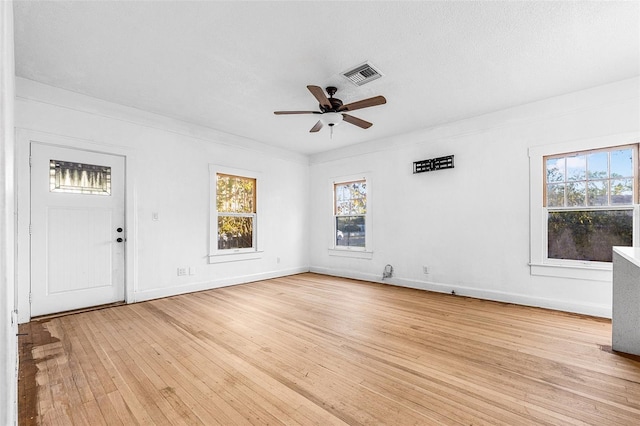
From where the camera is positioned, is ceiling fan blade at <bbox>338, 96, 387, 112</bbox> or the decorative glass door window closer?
ceiling fan blade at <bbox>338, 96, 387, 112</bbox>

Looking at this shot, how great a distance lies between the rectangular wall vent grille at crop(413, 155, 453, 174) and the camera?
4.91 meters

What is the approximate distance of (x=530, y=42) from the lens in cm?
280

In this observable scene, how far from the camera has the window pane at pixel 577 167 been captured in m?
3.88

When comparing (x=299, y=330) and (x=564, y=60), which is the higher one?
(x=564, y=60)

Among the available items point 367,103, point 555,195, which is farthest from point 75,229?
point 555,195

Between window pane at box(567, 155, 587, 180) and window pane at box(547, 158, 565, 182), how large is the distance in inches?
2.9

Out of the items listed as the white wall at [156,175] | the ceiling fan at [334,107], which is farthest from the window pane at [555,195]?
the white wall at [156,175]

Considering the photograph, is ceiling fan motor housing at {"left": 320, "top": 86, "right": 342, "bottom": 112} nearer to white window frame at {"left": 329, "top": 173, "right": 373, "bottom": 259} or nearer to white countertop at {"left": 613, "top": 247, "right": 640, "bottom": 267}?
white window frame at {"left": 329, "top": 173, "right": 373, "bottom": 259}

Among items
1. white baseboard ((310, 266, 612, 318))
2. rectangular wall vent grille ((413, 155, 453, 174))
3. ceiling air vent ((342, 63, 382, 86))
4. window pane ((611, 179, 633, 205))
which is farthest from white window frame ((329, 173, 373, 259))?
window pane ((611, 179, 633, 205))

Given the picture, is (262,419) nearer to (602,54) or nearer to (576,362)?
(576,362)

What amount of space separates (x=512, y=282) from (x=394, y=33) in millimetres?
3709

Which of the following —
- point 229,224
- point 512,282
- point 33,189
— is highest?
point 33,189

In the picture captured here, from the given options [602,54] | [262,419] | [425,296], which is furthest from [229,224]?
[602,54]

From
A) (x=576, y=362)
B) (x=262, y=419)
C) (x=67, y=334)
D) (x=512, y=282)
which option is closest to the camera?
(x=262, y=419)
